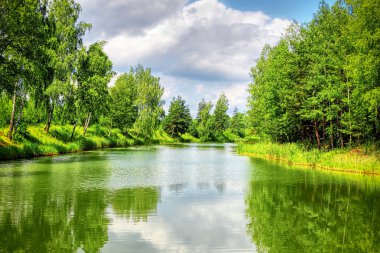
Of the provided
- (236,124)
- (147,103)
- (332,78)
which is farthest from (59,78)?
(236,124)

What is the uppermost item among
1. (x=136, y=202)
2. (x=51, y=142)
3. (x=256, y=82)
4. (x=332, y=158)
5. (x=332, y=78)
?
(x=256, y=82)

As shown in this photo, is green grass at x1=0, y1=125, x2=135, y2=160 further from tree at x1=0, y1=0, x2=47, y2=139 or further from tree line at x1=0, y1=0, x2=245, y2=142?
tree at x1=0, y1=0, x2=47, y2=139

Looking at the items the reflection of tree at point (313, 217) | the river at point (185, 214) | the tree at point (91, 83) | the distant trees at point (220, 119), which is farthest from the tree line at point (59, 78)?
the distant trees at point (220, 119)

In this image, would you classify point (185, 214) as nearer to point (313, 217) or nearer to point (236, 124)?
point (313, 217)

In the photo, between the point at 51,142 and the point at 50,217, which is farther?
the point at 51,142

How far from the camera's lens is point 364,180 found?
29188 mm

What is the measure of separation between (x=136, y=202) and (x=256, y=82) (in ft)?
204

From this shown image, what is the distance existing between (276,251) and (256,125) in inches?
2290

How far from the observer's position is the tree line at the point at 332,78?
30.4 meters

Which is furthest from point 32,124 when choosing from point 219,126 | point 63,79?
point 219,126

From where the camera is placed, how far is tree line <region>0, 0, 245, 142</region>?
32438mm

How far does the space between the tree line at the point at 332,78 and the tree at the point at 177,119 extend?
83.4m

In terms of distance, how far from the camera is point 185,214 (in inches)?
685

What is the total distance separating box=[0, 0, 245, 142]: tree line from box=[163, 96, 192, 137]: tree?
1628 centimetres
